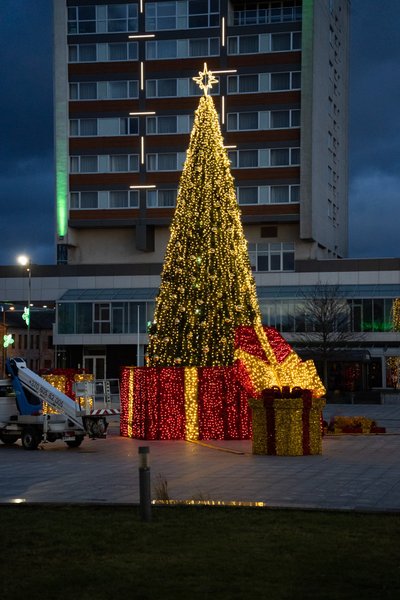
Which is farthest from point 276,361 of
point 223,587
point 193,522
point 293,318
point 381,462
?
point 293,318

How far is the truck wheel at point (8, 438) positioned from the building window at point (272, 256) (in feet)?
183

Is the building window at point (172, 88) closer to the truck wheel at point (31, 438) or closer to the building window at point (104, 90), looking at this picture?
the building window at point (104, 90)

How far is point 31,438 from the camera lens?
26.5 meters

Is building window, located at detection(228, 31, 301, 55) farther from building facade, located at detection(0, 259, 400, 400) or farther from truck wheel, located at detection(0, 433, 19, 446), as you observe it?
truck wheel, located at detection(0, 433, 19, 446)

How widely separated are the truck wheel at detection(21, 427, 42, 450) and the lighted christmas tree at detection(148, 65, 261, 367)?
4.54 meters

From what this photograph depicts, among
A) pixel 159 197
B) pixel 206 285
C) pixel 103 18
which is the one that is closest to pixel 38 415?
pixel 206 285

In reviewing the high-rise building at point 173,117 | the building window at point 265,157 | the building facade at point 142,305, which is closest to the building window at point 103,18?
the high-rise building at point 173,117

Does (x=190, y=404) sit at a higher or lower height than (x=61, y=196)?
lower

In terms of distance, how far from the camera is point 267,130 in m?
82.8

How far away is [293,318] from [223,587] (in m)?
69.1

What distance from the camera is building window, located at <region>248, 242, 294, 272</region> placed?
83.4 m

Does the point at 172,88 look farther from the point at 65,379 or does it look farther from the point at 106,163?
A: the point at 65,379

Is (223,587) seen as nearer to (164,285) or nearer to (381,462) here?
(381,462)

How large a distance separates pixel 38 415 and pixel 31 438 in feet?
1.98
